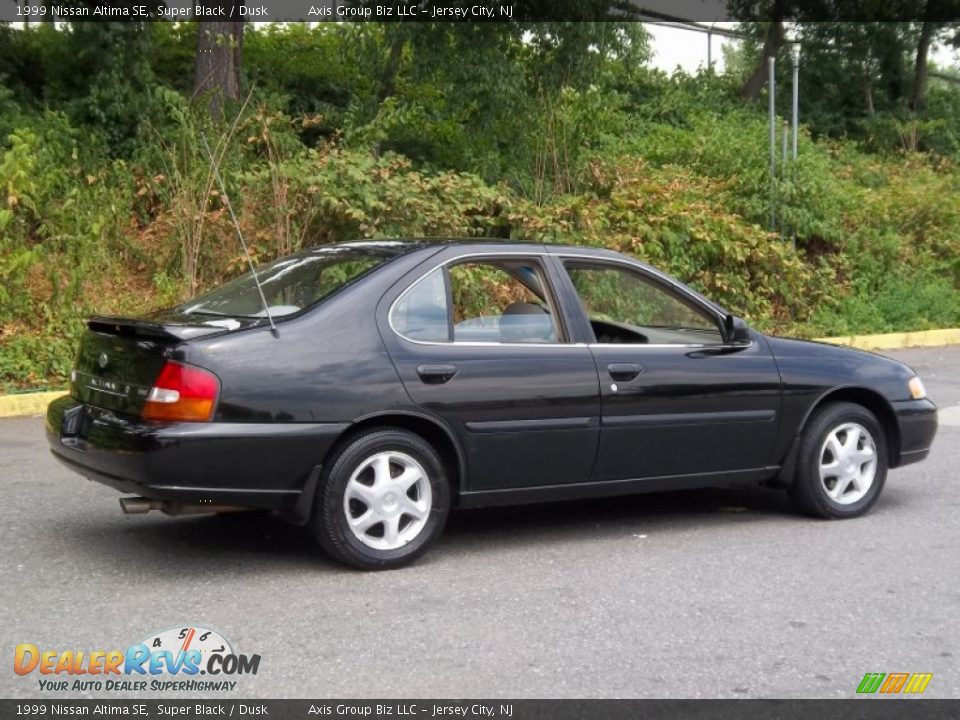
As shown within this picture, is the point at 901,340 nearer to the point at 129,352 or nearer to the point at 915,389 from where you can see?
the point at 915,389

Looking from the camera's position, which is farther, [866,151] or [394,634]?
[866,151]

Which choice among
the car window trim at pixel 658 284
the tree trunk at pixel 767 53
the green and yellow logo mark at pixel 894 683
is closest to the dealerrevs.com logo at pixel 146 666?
the green and yellow logo mark at pixel 894 683

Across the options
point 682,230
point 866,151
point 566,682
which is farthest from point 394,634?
point 866,151

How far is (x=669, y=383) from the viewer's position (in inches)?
253

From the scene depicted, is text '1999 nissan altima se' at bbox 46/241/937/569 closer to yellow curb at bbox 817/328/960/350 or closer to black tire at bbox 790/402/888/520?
black tire at bbox 790/402/888/520

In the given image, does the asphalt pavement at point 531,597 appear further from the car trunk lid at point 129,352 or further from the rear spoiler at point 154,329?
the rear spoiler at point 154,329

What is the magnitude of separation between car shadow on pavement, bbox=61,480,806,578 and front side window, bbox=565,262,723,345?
1040 mm

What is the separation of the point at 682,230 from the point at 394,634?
1197 centimetres

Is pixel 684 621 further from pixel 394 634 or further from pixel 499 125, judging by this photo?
pixel 499 125

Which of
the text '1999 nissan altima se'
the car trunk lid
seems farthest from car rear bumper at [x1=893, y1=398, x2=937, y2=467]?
the car trunk lid

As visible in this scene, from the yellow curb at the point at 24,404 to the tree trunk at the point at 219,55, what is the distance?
705cm

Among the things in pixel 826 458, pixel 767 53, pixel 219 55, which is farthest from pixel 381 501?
pixel 767 53

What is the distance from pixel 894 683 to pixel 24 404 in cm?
779

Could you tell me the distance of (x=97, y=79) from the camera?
16.4 meters
